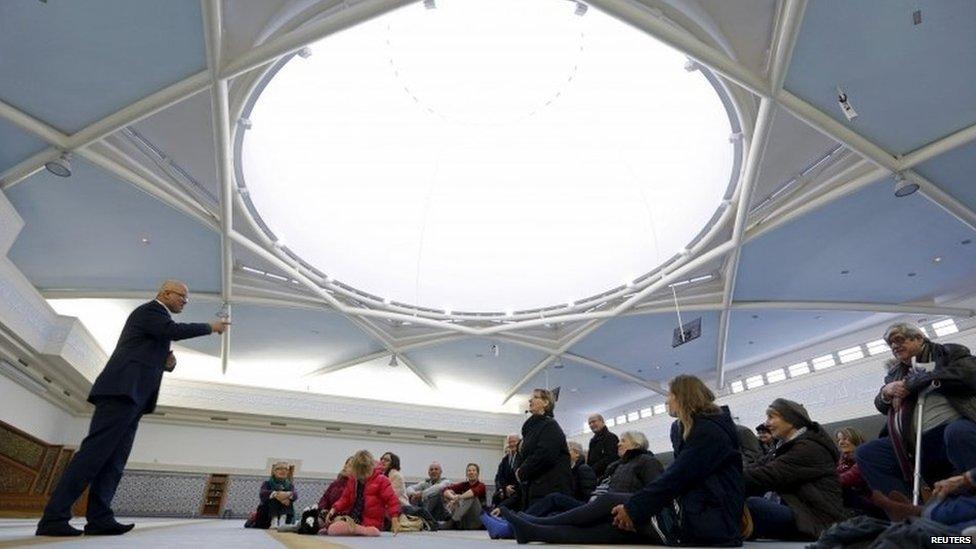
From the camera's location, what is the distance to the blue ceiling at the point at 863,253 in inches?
488

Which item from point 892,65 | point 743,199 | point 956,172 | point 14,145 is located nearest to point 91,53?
point 14,145

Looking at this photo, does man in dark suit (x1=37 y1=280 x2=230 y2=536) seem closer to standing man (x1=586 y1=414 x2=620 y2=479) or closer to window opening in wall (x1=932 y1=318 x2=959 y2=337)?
standing man (x1=586 y1=414 x2=620 y2=479)

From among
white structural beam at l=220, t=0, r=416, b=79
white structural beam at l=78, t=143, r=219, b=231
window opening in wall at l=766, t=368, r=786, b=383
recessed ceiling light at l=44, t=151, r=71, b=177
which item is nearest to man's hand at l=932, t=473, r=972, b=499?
white structural beam at l=220, t=0, r=416, b=79

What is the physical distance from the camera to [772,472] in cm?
497

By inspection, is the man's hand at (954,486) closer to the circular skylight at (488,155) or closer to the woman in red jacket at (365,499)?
the woman in red jacket at (365,499)

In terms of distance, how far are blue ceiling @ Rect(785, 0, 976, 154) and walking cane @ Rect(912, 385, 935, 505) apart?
6.24 m

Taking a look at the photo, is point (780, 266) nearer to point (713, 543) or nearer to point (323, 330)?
point (713, 543)

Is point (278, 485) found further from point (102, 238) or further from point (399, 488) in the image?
point (102, 238)

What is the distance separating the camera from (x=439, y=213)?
746 inches

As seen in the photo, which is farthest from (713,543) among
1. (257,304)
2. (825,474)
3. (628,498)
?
(257,304)

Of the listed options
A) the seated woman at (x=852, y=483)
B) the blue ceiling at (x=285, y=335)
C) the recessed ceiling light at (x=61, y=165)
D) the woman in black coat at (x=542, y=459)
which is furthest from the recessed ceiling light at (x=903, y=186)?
the blue ceiling at (x=285, y=335)

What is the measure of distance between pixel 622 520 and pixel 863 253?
552 inches

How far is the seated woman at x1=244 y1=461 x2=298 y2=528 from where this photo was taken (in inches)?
Result: 408

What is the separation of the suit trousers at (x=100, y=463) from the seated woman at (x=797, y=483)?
588cm
